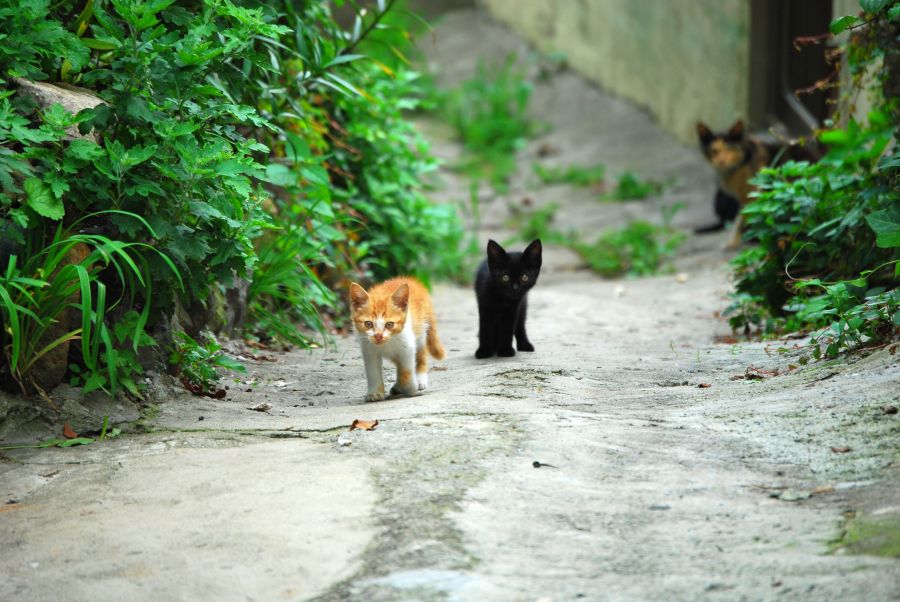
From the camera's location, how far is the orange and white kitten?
441 cm

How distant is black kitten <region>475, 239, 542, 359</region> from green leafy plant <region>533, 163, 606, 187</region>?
21.5ft

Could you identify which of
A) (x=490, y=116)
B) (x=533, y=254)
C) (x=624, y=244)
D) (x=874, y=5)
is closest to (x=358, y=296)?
(x=533, y=254)

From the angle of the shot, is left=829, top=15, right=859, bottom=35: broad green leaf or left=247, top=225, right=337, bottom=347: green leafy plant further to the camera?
left=247, top=225, right=337, bottom=347: green leafy plant

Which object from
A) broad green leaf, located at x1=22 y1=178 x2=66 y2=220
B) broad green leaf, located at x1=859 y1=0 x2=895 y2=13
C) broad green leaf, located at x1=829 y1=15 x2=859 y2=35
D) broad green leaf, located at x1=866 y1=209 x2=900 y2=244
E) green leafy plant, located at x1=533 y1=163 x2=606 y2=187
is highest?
broad green leaf, located at x1=859 y1=0 x2=895 y2=13

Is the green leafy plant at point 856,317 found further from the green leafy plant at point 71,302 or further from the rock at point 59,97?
the rock at point 59,97

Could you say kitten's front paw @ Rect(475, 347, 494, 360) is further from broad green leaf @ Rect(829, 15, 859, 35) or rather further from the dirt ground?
broad green leaf @ Rect(829, 15, 859, 35)

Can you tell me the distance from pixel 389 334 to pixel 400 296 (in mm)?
187

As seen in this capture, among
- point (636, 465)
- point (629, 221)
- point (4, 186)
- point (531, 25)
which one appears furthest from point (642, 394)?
point (531, 25)

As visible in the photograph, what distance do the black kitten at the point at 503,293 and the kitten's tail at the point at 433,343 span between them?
1.01 ft

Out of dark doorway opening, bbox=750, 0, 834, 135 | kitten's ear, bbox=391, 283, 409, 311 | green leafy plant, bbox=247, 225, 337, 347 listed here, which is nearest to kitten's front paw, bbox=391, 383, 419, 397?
kitten's ear, bbox=391, 283, 409, 311

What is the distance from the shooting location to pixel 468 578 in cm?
273

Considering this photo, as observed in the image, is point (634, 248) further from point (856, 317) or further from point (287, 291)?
point (856, 317)

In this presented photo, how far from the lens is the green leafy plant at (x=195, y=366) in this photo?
4.67m

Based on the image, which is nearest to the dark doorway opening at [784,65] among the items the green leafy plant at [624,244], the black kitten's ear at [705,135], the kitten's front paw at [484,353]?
the black kitten's ear at [705,135]
